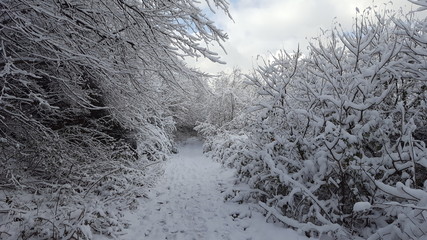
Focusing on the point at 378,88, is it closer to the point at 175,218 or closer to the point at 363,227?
the point at 363,227

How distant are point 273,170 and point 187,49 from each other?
90.8 inches

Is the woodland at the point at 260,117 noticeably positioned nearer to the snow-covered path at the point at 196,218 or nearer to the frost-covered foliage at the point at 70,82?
the frost-covered foliage at the point at 70,82

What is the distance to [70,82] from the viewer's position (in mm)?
4496

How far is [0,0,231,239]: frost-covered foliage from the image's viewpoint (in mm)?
3037

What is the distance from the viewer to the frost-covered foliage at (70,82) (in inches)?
120

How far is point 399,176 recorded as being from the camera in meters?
3.58

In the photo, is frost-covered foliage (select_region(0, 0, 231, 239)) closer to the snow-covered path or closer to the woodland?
the woodland

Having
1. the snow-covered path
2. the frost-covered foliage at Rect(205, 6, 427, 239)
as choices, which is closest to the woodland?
the frost-covered foliage at Rect(205, 6, 427, 239)

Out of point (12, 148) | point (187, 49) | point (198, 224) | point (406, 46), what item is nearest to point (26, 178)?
point (12, 148)

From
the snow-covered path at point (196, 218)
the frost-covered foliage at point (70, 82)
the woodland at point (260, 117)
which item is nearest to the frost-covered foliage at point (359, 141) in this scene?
the woodland at point (260, 117)

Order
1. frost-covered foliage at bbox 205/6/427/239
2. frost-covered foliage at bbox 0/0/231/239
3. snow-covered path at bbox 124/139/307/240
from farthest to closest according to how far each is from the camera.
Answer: snow-covered path at bbox 124/139/307/240 < frost-covered foliage at bbox 205/6/427/239 < frost-covered foliage at bbox 0/0/231/239

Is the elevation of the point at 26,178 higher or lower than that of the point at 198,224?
lower

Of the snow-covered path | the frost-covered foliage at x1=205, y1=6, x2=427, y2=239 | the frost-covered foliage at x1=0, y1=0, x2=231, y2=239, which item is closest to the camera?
the frost-covered foliage at x1=0, y1=0, x2=231, y2=239

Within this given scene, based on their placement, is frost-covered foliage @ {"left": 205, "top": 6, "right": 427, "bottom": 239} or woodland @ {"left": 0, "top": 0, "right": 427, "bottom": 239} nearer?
woodland @ {"left": 0, "top": 0, "right": 427, "bottom": 239}
